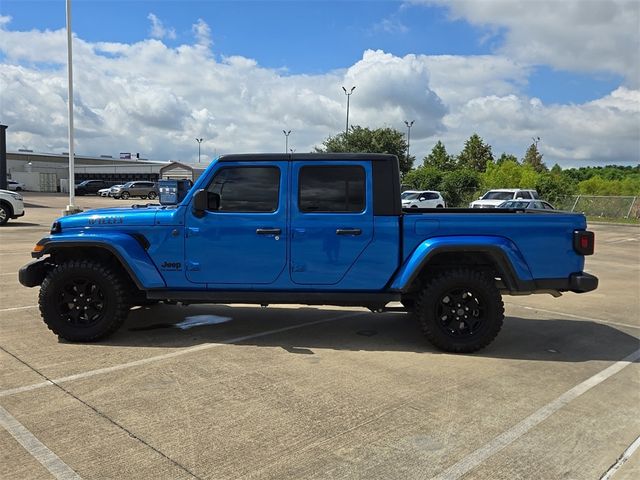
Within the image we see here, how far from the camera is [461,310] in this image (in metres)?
5.27

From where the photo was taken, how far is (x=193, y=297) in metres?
5.34

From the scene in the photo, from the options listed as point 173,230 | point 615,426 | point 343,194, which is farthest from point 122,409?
point 615,426

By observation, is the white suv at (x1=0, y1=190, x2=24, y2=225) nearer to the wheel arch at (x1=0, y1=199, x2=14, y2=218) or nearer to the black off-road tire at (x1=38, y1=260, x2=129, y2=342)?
the wheel arch at (x1=0, y1=199, x2=14, y2=218)

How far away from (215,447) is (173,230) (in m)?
2.60

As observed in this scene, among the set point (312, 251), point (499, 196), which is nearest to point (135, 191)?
point (499, 196)

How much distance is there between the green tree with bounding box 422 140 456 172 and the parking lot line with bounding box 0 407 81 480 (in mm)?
71938

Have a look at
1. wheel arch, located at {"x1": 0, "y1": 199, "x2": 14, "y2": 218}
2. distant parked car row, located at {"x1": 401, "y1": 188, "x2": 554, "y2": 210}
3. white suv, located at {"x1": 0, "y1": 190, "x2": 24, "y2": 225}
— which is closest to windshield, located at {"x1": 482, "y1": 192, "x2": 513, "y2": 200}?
distant parked car row, located at {"x1": 401, "y1": 188, "x2": 554, "y2": 210}

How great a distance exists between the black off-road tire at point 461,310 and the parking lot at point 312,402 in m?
0.18

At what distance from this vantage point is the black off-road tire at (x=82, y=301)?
5.28 m

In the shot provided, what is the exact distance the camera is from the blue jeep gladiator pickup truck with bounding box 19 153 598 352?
202 inches

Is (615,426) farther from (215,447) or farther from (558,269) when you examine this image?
(215,447)

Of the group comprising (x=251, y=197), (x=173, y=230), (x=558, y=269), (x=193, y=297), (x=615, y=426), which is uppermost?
(x=251, y=197)

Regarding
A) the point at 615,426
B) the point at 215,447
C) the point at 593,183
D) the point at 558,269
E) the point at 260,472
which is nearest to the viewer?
the point at 260,472

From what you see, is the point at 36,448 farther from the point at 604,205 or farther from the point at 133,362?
the point at 604,205
